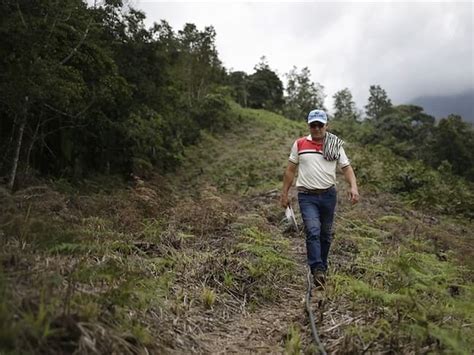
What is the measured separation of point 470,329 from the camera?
4160 millimetres

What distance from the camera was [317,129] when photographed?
5.64 meters

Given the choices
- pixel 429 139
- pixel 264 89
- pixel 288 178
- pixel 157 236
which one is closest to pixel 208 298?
pixel 288 178

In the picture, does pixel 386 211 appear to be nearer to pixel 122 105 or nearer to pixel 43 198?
pixel 43 198

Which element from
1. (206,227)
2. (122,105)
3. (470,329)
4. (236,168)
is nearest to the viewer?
(470,329)

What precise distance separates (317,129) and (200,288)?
2.32 meters

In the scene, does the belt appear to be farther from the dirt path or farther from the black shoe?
the dirt path

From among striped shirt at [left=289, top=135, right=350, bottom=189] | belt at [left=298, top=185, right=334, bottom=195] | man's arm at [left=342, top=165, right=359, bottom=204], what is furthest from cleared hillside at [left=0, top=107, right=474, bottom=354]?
striped shirt at [left=289, top=135, right=350, bottom=189]

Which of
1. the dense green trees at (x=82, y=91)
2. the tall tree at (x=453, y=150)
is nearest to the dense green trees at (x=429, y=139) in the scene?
the tall tree at (x=453, y=150)

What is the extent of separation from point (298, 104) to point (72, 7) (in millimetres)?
52979

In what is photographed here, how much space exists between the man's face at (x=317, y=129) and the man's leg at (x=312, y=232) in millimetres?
756

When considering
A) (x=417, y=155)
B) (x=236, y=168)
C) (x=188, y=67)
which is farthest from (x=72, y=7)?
(x=417, y=155)

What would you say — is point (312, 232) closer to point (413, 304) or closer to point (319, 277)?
point (319, 277)

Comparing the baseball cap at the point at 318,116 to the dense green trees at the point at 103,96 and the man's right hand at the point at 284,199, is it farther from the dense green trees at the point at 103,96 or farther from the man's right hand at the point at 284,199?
the dense green trees at the point at 103,96

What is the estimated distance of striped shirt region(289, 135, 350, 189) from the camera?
18.5 ft
